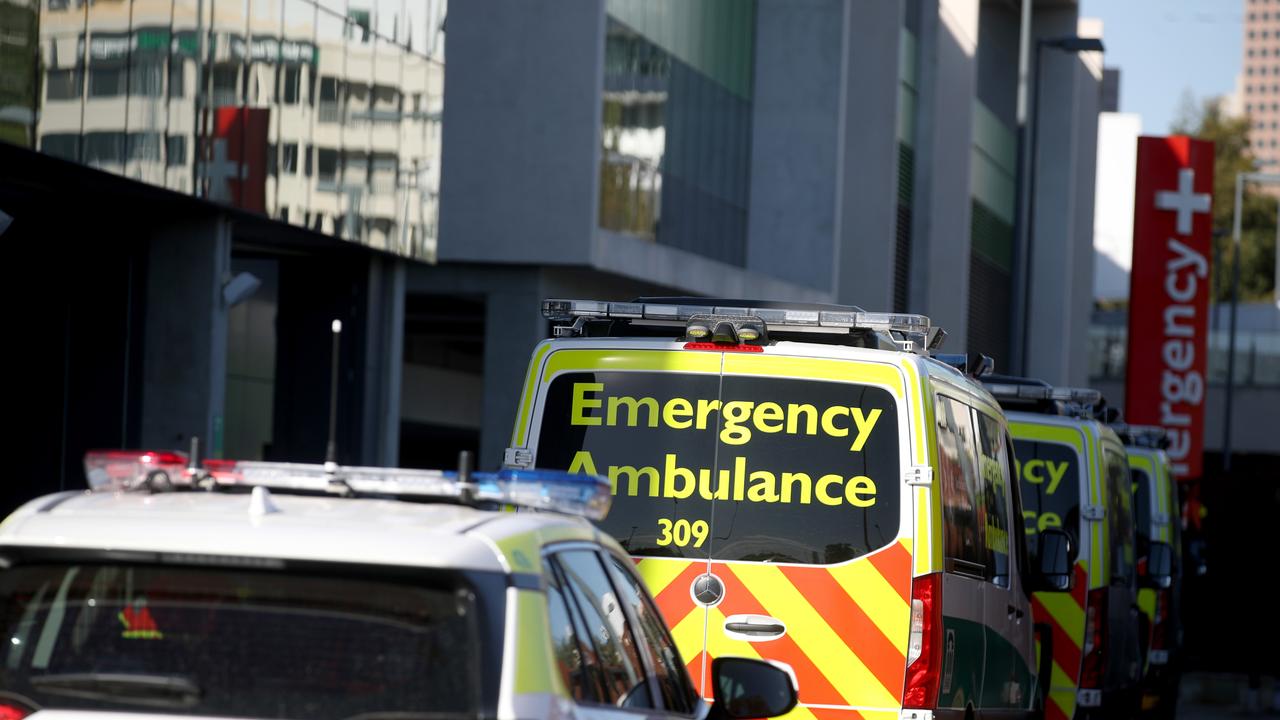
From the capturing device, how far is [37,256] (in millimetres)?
18766

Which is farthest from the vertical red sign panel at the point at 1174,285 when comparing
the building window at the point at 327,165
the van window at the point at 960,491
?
the van window at the point at 960,491

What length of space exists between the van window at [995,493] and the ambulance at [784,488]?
0.91 metres

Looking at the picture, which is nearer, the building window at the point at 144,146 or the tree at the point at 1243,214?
the building window at the point at 144,146

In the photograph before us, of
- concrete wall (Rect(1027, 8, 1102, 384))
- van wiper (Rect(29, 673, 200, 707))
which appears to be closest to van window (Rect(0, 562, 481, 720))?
van wiper (Rect(29, 673, 200, 707))

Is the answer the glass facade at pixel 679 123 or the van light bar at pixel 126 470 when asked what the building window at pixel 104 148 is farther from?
the van light bar at pixel 126 470

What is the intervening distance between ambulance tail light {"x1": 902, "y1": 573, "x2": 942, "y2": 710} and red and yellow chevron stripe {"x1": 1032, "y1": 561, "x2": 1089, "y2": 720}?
14.0 feet

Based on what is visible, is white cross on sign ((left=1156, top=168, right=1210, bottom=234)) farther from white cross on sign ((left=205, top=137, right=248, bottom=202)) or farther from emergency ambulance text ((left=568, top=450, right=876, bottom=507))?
emergency ambulance text ((left=568, top=450, right=876, bottom=507))

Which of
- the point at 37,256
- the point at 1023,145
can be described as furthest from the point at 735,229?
the point at 37,256

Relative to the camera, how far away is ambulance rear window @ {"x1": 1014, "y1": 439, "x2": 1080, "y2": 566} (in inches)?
465

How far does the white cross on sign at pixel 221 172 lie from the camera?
17297 millimetres

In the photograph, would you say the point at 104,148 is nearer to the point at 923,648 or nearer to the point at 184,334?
the point at 184,334

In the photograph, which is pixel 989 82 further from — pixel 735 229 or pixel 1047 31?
pixel 735 229

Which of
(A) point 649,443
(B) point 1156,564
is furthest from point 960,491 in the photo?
(B) point 1156,564

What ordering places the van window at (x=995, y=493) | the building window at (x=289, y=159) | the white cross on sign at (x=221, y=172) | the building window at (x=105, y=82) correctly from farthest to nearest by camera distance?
the building window at (x=289, y=159), the white cross on sign at (x=221, y=172), the building window at (x=105, y=82), the van window at (x=995, y=493)
